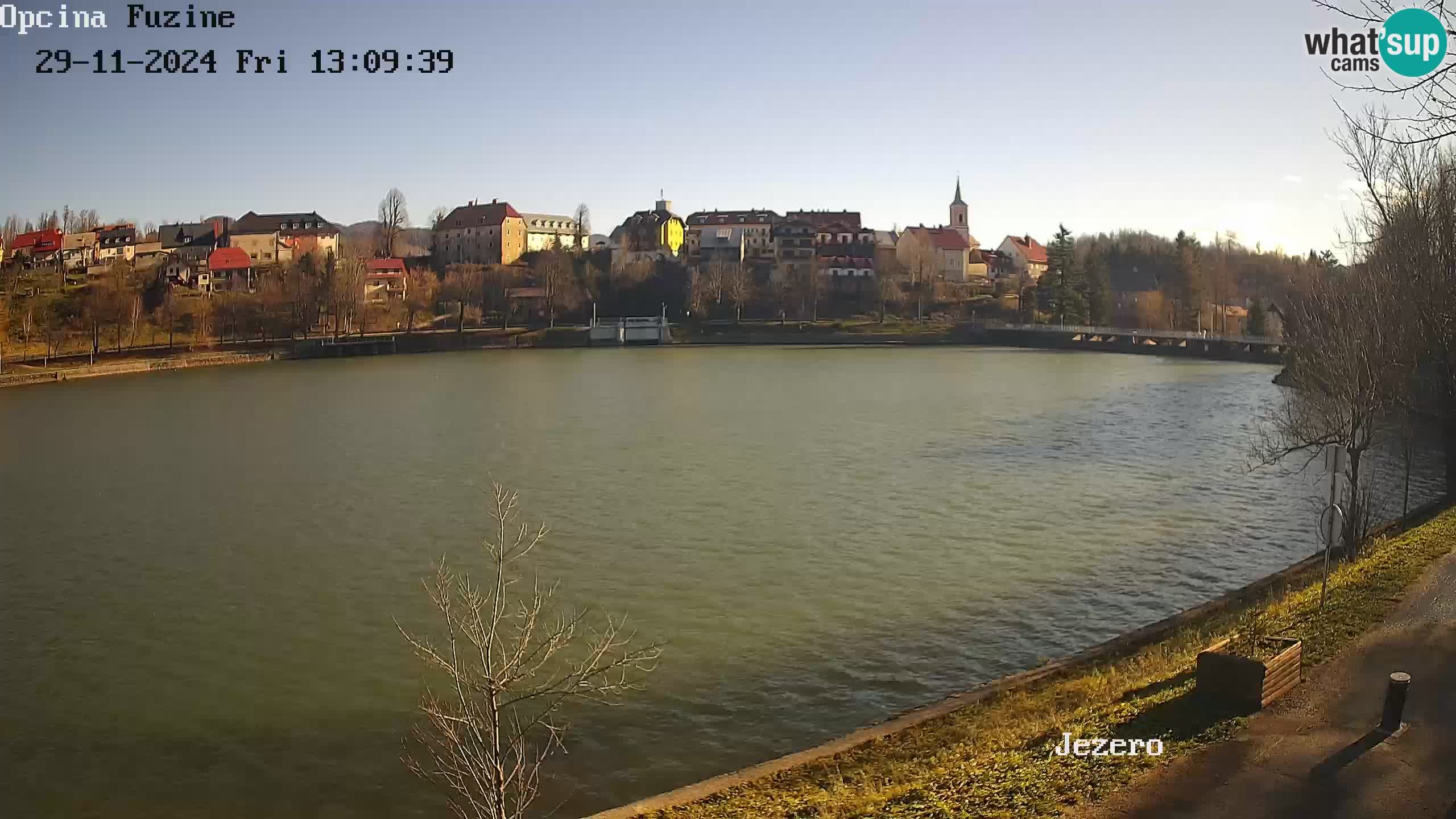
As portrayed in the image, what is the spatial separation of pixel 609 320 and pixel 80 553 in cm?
7104

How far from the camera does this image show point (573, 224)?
115562 millimetres

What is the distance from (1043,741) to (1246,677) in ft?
5.17

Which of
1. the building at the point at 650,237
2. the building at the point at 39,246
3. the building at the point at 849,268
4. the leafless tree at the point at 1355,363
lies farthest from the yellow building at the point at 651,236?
the leafless tree at the point at 1355,363

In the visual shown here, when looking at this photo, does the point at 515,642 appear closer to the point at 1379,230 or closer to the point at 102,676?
the point at 102,676

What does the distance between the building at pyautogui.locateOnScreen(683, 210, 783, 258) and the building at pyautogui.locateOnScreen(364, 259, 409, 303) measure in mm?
28340

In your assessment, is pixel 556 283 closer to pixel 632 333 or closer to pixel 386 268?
pixel 632 333

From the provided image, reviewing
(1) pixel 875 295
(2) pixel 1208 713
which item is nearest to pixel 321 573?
(2) pixel 1208 713

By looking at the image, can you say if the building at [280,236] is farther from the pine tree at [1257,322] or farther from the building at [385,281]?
the pine tree at [1257,322]

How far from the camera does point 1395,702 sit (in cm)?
722

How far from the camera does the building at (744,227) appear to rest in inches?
4158

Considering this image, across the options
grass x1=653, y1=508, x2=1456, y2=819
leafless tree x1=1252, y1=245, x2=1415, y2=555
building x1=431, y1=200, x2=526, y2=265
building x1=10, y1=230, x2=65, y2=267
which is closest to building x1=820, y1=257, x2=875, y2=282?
building x1=431, y1=200, x2=526, y2=265

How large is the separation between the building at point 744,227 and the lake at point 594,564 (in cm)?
7016

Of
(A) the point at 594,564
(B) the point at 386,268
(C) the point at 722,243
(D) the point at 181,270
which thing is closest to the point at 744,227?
(C) the point at 722,243

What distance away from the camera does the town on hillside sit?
7375 centimetres
